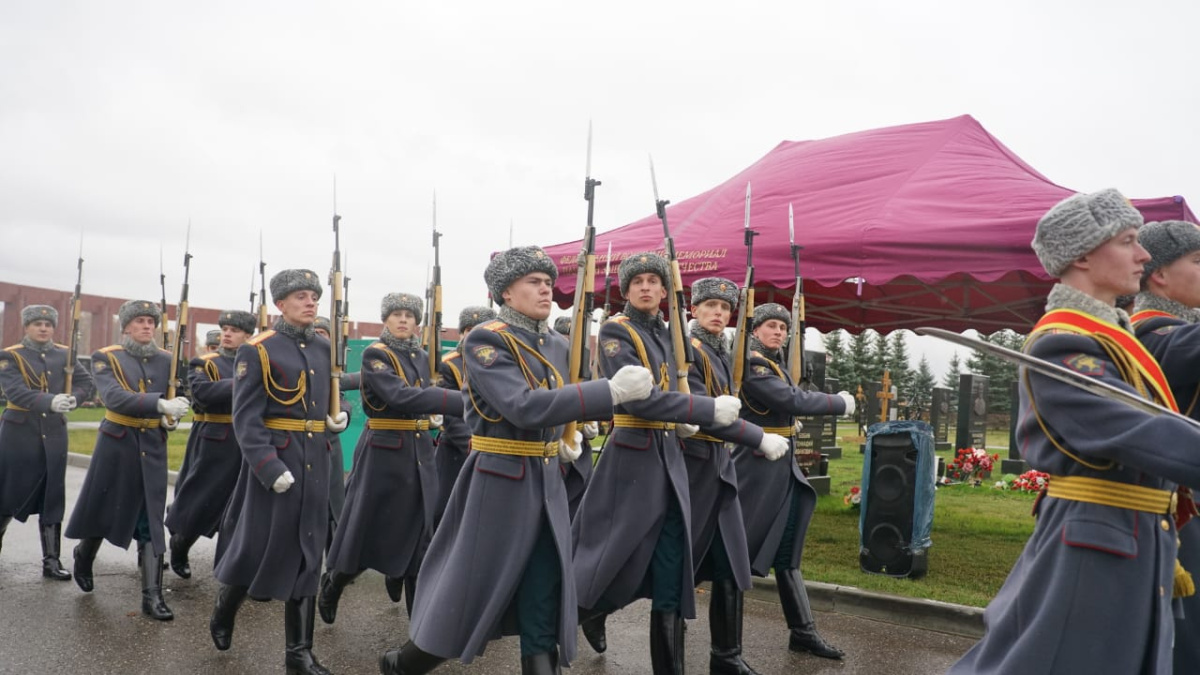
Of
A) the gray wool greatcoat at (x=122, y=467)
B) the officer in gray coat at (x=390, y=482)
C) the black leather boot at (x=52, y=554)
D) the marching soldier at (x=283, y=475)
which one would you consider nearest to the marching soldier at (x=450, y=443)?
the officer in gray coat at (x=390, y=482)

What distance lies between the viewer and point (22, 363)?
7.98m

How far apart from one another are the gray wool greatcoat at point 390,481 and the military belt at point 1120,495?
169 inches

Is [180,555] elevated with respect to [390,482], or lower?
lower

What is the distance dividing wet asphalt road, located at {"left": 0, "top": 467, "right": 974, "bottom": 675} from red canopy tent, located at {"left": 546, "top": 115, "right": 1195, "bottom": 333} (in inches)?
109

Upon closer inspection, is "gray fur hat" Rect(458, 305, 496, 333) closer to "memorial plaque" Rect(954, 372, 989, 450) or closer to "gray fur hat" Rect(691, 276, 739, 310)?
"gray fur hat" Rect(691, 276, 739, 310)

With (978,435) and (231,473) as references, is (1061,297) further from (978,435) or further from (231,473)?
(978,435)

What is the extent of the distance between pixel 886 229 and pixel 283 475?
5.02m

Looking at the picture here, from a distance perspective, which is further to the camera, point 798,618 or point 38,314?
point 38,314

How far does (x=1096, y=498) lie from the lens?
2.67 meters

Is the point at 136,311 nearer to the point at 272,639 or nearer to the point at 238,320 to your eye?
the point at 238,320

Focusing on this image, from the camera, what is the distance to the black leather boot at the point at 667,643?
4578mm

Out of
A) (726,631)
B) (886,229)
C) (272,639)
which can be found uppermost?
(886,229)

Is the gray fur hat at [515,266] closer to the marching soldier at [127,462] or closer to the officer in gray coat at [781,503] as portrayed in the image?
the officer in gray coat at [781,503]

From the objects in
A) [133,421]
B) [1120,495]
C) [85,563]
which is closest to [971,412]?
[133,421]
